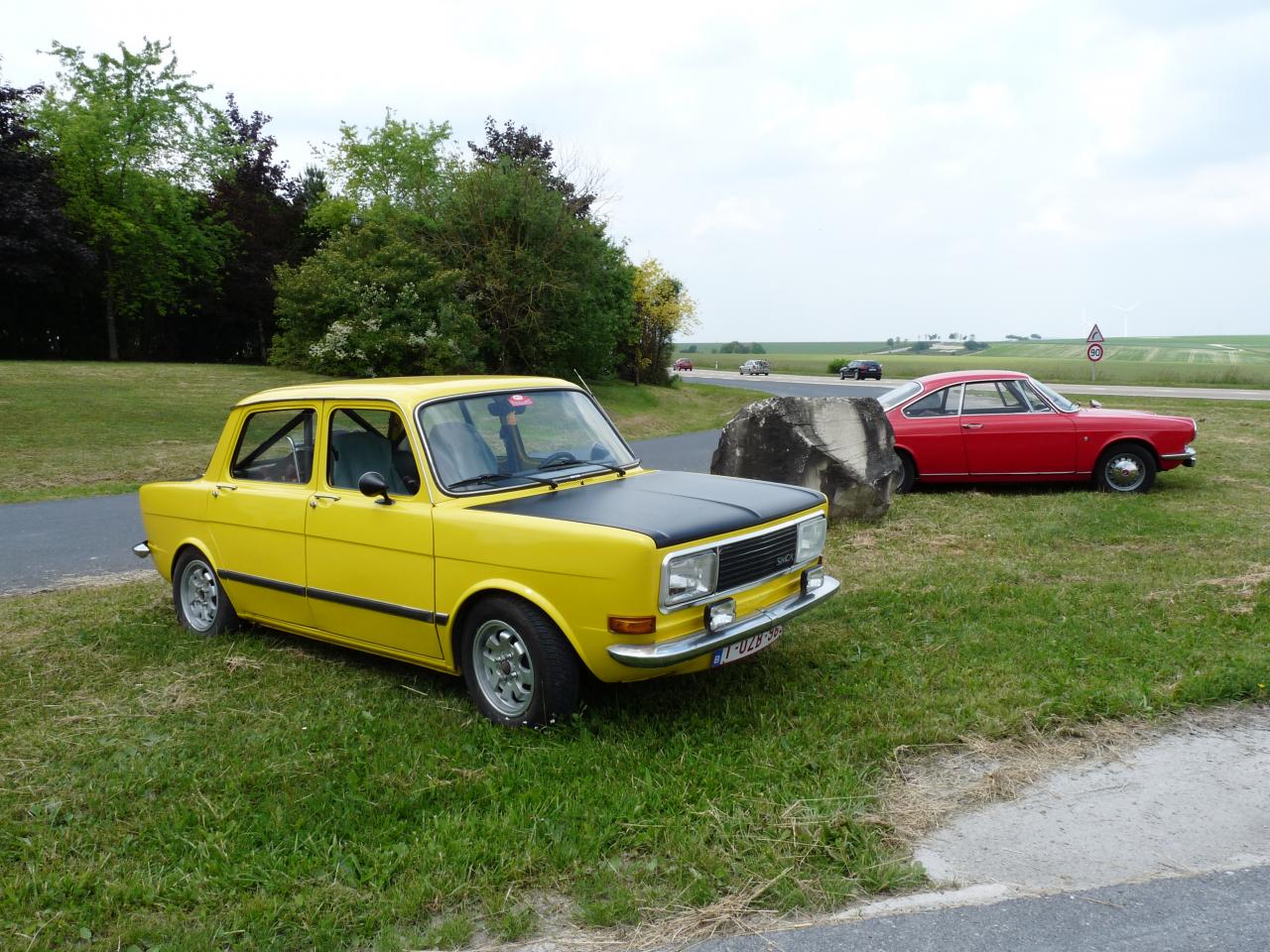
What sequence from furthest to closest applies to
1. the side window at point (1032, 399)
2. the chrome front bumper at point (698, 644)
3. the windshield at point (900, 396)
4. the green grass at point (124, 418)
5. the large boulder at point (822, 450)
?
1. the green grass at point (124, 418)
2. the windshield at point (900, 396)
3. the side window at point (1032, 399)
4. the large boulder at point (822, 450)
5. the chrome front bumper at point (698, 644)

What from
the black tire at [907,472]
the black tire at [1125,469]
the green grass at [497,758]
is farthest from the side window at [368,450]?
the black tire at [1125,469]

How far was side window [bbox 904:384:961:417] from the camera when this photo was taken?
12.0 meters

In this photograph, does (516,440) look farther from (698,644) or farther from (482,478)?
(698,644)

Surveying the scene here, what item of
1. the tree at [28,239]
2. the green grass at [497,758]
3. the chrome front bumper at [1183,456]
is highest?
the tree at [28,239]

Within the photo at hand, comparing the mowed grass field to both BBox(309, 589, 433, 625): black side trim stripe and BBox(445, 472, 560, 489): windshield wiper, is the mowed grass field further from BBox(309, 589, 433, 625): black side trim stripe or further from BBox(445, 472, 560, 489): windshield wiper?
BBox(309, 589, 433, 625): black side trim stripe

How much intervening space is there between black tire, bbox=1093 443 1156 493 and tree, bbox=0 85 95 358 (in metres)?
36.7

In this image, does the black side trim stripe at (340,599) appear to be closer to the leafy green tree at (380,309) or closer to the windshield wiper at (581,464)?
the windshield wiper at (581,464)

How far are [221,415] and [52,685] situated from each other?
64.7 feet

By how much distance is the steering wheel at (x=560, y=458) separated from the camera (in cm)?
557

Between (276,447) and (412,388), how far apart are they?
1.22 meters

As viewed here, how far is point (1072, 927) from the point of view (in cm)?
313

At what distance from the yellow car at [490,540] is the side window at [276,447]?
13 millimetres

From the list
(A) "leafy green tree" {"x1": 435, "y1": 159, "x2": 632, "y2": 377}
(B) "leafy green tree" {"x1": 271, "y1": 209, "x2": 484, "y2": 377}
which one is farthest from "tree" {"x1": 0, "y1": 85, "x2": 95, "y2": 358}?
(A) "leafy green tree" {"x1": 435, "y1": 159, "x2": 632, "y2": 377}

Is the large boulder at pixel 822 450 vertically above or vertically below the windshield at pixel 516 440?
below
